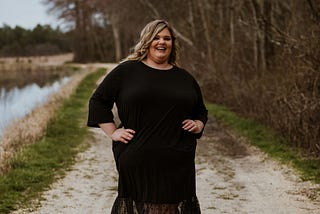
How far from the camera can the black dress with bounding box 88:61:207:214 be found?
3.84 metres

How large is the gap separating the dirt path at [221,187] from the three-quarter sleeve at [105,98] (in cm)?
267

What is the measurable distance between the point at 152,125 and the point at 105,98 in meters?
0.43

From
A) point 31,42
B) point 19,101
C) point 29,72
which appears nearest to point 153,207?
point 19,101

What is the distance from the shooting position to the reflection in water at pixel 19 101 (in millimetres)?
16781

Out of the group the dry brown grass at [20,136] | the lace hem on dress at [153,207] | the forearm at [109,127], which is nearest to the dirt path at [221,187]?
the dry brown grass at [20,136]

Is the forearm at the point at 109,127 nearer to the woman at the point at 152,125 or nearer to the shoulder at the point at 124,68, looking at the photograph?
the woman at the point at 152,125

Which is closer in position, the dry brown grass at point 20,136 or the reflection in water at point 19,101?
the dry brown grass at point 20,136

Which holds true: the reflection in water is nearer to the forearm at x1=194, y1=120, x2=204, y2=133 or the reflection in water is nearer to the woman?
the woman

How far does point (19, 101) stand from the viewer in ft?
73.3

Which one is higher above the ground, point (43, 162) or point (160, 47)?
point (160, 47)

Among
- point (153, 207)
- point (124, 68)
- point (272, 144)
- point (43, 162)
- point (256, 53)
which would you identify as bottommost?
point (272, 144)

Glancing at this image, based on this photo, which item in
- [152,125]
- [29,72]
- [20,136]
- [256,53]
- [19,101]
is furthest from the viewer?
[29,72]

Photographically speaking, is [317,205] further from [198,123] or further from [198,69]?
[198,69]

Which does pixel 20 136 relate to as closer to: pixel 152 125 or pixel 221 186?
pixel 221 186
